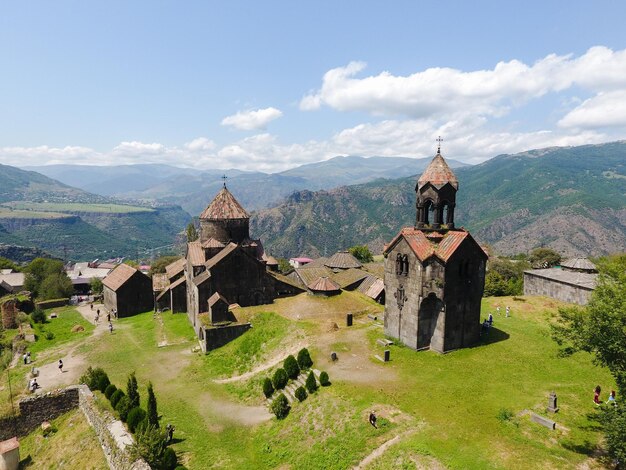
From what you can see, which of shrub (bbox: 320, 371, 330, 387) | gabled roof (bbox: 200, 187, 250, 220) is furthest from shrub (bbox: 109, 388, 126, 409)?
gabled roof (bbox: 200, 187, 250, 220)

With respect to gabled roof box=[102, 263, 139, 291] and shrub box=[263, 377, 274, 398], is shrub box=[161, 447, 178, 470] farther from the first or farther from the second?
gabled roof box=[102, 263, 139, 291]

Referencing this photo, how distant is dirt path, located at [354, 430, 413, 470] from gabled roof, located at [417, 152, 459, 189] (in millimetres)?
17964

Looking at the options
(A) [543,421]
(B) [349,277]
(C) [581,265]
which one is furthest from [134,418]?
(C) [581,265]

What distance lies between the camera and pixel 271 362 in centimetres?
3186

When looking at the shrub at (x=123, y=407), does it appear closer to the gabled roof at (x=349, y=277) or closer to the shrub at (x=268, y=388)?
the shrub at (x=268, y=388)

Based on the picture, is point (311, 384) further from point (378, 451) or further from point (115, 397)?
point (115, 397)

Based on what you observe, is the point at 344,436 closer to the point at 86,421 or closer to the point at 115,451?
the point at 115,451

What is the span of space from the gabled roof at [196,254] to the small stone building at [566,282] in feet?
150

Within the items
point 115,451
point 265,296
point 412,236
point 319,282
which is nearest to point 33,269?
point 265,296

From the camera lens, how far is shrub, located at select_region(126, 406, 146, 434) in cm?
2128

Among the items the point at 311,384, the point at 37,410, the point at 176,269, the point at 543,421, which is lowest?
the point at 37,410

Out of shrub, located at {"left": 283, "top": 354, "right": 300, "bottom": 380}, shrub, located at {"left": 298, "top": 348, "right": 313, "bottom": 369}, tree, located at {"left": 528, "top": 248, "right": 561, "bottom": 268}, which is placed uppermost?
shrub, located at {"left": 298, "top": 348, "right": 313, "bottom": 369}

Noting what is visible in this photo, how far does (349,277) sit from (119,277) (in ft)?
104

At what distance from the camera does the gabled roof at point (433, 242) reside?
28.0 m
